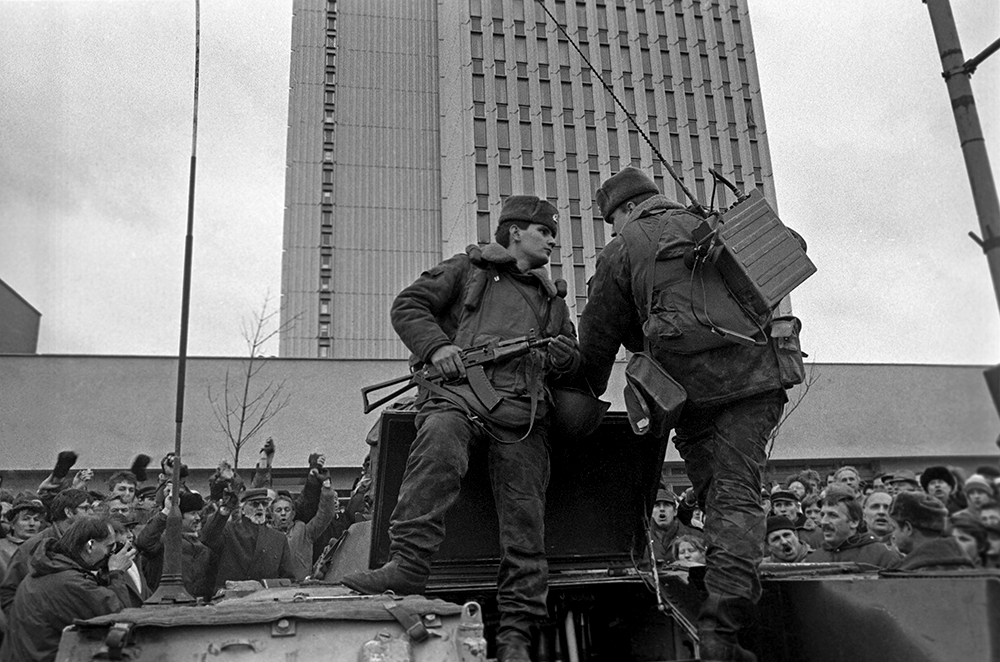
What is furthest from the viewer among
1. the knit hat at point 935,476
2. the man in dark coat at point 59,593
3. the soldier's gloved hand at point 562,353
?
the man in dark coat at point 59,593

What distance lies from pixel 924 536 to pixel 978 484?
1.74 ft

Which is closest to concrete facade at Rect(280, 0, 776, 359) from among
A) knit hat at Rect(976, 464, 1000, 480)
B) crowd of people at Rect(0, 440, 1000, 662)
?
crowd of people at Rect(0, 440, 1000, 662)

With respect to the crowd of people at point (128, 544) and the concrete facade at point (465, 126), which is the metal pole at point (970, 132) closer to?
the crowd of people at point (128, 544)

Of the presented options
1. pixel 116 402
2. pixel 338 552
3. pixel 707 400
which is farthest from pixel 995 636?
pixel 116 402

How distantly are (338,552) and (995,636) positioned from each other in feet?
13.6

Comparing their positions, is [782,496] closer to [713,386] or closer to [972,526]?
[713,386]

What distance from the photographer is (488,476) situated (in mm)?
4059

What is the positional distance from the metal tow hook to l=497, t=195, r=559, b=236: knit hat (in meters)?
2.10

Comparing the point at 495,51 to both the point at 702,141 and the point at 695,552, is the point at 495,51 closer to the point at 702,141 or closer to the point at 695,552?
the point at 702,141

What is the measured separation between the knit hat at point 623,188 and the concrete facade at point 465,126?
3907 centimetres

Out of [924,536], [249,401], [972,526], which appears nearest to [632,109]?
[249,401]

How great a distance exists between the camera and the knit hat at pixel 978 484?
1.86m

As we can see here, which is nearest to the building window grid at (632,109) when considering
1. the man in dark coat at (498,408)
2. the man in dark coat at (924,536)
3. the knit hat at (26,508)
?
the knit hat at (26,508)

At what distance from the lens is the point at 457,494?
340 centimetres
